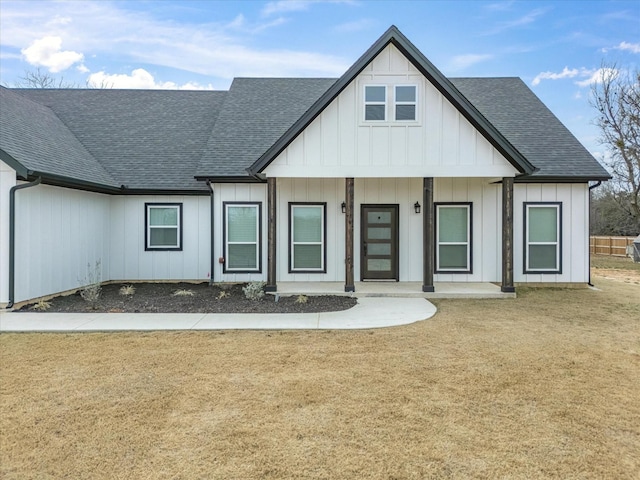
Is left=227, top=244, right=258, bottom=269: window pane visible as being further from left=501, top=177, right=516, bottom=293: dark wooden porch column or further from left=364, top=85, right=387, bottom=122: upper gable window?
left=501, top=177, right=516, bottom=293: dark wooden porch column

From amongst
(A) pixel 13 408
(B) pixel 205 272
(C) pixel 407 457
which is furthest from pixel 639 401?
(B) pixel 205 272

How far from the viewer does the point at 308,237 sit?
39.2ft

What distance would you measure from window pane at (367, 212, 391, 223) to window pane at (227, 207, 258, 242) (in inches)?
130

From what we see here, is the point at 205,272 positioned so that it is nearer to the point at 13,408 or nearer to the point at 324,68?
the point at 13,408

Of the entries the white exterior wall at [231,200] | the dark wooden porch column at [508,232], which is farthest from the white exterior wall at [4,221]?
the dark wooden porch column at [508,232]

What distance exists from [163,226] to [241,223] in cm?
239

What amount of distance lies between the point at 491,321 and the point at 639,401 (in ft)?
11.7

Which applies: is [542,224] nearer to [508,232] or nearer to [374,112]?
[508,232]

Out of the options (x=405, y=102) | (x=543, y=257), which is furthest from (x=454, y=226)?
(x=405, y=102)

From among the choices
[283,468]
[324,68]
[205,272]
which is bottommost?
[283,468]

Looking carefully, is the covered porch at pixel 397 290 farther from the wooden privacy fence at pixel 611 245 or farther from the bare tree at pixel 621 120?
the bare tree at pixel 621 120

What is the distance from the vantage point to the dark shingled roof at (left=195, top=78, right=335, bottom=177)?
39.7 ft

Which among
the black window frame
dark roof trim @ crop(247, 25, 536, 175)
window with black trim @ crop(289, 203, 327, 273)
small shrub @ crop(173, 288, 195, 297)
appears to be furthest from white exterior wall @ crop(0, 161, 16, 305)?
the black window frame

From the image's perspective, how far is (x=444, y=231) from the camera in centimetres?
1192
